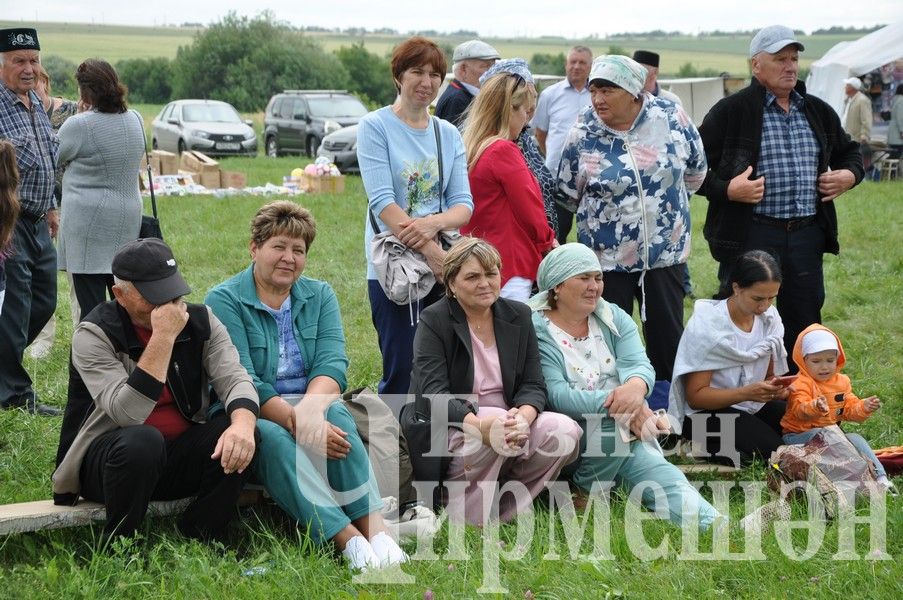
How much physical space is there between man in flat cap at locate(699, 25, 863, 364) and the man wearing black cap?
2.81 metres

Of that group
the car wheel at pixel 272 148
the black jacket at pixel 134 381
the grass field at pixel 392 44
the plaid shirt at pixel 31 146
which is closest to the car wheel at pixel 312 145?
the car wheel at pixel 272 148

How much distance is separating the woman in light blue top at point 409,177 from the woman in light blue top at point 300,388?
57 centimetres

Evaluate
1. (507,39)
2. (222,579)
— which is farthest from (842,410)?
(507,39)

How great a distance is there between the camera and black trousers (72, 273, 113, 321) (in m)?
6.02

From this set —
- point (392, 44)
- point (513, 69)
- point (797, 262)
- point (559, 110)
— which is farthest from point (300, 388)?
point (392, 44)

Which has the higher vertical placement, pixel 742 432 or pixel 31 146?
pixel 31 146

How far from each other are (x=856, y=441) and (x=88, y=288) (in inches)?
165

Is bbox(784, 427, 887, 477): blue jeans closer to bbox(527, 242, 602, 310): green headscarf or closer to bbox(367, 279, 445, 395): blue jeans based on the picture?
bbox(527, 242, 602, 310): green headscarf


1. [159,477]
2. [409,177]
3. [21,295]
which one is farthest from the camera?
[21,295]

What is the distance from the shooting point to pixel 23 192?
224 inches

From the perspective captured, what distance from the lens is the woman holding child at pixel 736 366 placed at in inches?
197

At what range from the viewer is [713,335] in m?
5.07

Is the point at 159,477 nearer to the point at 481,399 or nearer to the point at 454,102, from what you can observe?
the point at 481,399

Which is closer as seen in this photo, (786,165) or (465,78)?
(786,165)
